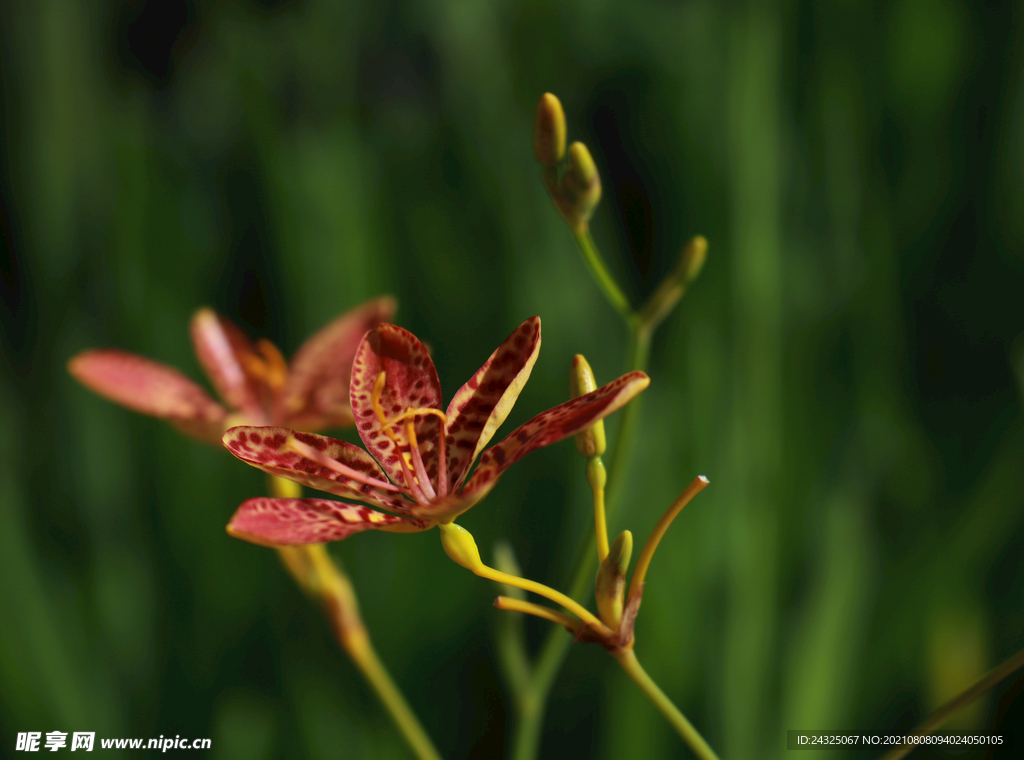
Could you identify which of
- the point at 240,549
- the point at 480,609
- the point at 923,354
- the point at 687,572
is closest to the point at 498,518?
the point at 480,609

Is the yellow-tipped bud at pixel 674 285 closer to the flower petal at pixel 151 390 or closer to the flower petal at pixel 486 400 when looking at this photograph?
the flower petal at pixel 486 400

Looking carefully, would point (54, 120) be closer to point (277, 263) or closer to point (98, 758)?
point (277, 263)

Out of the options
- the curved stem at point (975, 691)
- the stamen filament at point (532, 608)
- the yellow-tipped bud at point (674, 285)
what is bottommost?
the curved stem at point (975, 691)

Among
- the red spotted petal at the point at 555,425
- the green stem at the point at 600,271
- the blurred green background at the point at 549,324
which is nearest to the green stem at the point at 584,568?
the green stem at the point at 600,271

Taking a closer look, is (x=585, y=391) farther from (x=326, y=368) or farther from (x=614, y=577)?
(x=326, y=368)

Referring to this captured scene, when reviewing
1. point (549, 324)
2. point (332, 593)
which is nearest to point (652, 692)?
point (332, 593)

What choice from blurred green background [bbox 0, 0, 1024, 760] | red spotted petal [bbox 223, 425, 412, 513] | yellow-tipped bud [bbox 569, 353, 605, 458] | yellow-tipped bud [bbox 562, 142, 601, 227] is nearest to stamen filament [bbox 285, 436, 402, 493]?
red spotted petal [bbox 223, 425, 412, 513]

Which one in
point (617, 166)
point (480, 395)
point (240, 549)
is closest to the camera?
point (480, 395)
